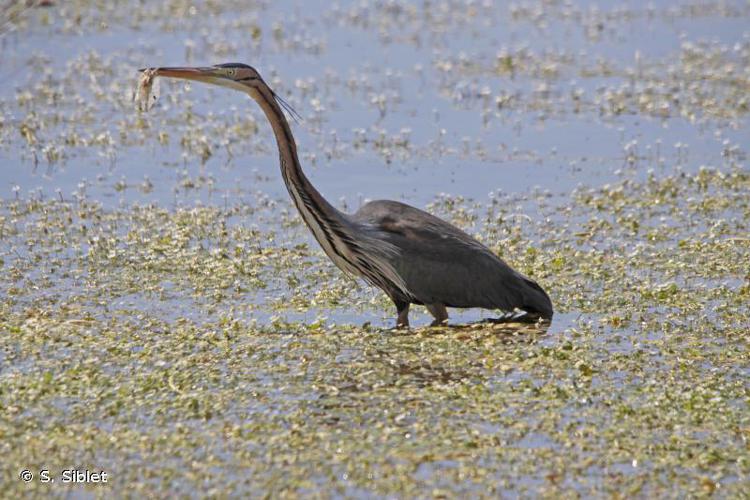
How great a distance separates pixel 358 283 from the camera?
35.4 feet

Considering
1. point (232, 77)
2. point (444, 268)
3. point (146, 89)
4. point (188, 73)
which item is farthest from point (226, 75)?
point (444, 268)

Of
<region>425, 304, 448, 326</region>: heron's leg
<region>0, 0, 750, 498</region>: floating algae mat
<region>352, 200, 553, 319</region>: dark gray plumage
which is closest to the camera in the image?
<region>0, 0, 750, 498</region>: floating algae mat

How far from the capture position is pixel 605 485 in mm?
6688

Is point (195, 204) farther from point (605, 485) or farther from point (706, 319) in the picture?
point (605, 485)

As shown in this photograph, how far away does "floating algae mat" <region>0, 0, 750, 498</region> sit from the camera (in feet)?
23.0

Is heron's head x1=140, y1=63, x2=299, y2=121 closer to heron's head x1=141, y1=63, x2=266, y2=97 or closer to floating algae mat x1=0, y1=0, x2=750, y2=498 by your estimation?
heron's head x1=141, y1=63, x2=266, y2=97

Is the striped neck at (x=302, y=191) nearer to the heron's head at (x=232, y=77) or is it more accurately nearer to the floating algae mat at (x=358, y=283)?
the heron's head at (x=232, y=77)

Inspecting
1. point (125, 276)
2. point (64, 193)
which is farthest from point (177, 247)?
point (64, 193)

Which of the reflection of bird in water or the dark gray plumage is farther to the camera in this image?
the dark gray plumage

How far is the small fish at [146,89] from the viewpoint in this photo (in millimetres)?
9188

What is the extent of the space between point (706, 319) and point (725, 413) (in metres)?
2.04

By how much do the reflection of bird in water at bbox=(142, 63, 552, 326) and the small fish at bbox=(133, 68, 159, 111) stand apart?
46 mm

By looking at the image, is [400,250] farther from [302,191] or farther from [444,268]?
[302,191]

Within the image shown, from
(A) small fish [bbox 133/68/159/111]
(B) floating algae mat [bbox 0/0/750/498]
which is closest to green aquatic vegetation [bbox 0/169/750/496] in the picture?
(B) floating algae mat [bbox 0/0/750/498]
